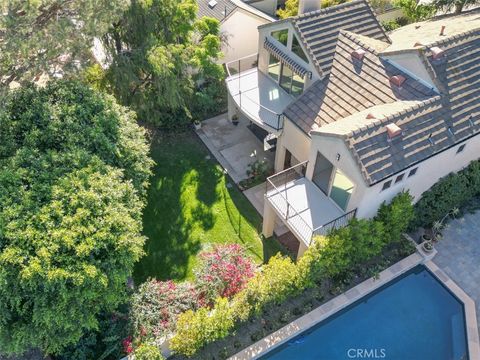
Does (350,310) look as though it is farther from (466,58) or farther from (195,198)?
(466,58)

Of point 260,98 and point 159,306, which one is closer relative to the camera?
point 159,306

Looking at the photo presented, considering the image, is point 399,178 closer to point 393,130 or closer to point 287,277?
point 393,130

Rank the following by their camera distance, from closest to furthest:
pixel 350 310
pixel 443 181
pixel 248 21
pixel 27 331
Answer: pixel 27 331, pixel 350 310, pixel 443 181, pixel 248 21

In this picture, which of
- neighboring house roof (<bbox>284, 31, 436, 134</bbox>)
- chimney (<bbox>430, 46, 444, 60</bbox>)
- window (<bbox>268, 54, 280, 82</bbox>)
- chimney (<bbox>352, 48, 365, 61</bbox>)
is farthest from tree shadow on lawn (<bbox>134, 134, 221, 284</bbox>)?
chimney (<bbox>430, 46, 444, 60</bbox>)

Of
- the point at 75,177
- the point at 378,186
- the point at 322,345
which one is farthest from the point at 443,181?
the point at 75,177

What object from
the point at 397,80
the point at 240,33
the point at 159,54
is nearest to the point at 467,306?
the point at 397,80

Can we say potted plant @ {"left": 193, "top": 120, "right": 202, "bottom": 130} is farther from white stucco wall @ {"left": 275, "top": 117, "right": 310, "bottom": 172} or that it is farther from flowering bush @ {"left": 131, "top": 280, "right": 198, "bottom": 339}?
flowering bush @ {"left": 131, "top": 280, "right": 198, "bottom": 339}
